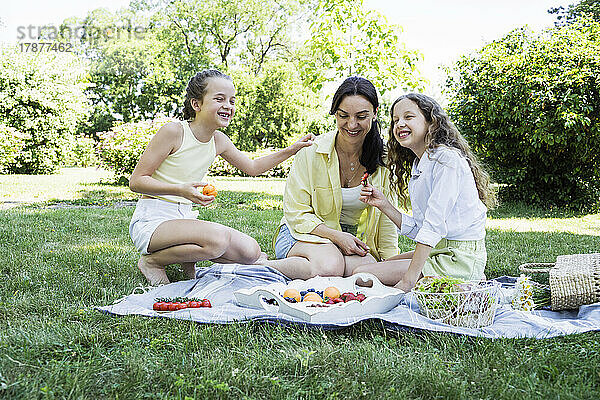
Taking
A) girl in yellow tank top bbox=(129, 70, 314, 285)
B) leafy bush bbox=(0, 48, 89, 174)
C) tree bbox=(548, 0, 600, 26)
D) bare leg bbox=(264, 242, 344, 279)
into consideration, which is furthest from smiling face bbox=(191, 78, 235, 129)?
tree bbox=(548, 0, 600, 26)

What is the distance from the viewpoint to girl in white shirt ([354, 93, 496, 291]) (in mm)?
2979

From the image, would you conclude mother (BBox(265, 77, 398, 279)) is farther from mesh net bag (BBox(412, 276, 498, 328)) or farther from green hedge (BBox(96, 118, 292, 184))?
green hedge (BBox(96, 118, 292, 184))

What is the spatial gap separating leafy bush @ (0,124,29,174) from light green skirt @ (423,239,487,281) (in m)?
13.5

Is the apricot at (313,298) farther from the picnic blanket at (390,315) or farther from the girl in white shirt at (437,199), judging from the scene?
the girl in white shirt at (437,199)

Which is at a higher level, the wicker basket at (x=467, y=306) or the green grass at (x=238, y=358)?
the wicker basket at (x=467, y=306)

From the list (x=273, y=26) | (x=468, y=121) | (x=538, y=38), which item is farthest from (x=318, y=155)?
(x=273, y=26)

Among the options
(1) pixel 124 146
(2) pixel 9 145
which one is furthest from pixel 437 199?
(2) pixel 9 145

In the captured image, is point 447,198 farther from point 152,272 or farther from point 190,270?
point 152,272

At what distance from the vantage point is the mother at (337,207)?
141 inches

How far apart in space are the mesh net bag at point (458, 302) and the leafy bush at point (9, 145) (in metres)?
13.9

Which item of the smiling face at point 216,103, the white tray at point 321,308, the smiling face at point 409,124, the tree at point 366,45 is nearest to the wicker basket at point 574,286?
the white tray at point 321,308

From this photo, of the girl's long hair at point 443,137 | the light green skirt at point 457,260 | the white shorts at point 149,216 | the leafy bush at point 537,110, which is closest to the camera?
the light green skirt at point 457,260

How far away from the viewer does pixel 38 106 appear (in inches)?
617

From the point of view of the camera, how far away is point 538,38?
8.09m
